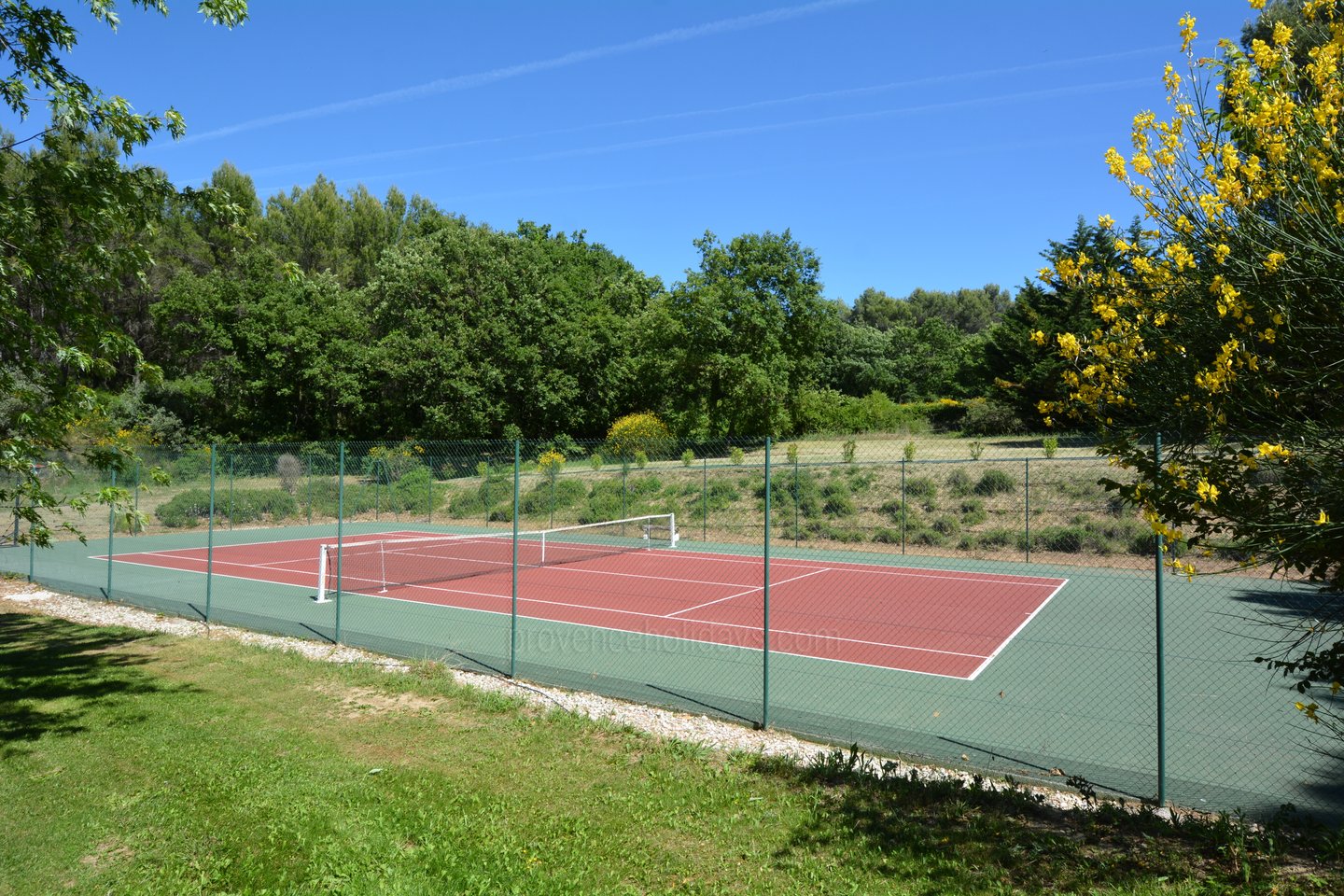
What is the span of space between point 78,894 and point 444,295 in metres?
39.9

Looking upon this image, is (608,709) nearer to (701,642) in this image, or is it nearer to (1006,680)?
(701,642)

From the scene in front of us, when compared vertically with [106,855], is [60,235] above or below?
above

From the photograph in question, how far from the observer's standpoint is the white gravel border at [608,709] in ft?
22.4

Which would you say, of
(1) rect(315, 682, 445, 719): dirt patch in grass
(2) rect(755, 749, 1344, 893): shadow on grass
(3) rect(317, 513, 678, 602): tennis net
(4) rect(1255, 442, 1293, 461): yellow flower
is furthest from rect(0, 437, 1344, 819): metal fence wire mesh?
(4) rect(1255, 442, 1293, 461): yellow flower

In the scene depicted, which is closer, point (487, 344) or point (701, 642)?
point (701, 642)

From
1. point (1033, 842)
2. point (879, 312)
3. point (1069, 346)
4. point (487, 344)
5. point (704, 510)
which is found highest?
point (879, 312)

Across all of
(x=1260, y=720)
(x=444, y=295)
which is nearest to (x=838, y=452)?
(x=444, y=295)

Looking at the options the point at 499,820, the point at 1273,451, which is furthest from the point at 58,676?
the point at 1273,451

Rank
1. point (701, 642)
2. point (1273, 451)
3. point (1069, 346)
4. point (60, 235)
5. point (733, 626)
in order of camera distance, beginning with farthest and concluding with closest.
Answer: point (733, 626), point (701, 642), point (60, 235), point (1069, 346), point (1273, 451)

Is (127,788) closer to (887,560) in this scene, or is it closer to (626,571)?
(626,571)

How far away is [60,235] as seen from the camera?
27.7ft

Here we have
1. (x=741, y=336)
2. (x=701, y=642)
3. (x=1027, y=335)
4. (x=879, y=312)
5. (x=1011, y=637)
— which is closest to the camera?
(x=701, y=642)

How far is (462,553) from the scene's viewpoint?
23.0 m

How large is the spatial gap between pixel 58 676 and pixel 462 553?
44.1ft
